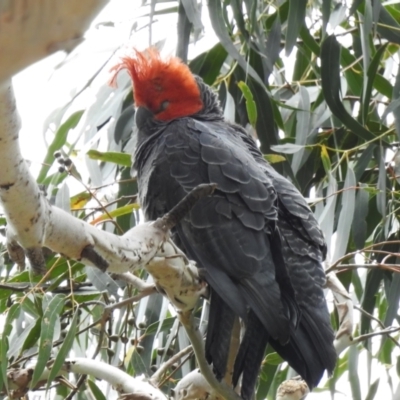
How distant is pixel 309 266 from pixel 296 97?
708mm

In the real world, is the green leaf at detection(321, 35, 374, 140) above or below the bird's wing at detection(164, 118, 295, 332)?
above

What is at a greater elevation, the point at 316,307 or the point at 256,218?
the point at 256,218

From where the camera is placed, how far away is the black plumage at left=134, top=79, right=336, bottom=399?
157 centimetres

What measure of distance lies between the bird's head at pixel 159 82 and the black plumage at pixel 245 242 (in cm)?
16

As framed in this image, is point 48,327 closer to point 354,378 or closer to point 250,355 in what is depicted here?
point 250,355

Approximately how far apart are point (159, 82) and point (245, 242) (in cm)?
72

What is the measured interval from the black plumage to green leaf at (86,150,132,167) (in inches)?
1.1

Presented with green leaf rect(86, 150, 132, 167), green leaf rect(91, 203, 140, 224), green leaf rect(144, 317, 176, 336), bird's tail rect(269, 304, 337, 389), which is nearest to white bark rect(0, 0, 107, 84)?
green leaf rect(91, 203, 140, 224)

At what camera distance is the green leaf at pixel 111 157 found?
177 cm

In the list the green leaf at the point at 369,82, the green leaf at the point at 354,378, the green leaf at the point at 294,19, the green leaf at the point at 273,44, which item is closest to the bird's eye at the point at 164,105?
the green leaf at the point at 273,44

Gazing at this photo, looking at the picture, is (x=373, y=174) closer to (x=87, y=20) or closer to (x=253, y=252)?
(x=253, y=252)

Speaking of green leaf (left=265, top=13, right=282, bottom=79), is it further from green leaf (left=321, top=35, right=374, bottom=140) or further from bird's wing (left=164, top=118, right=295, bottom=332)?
bird's wing (left=164, top=118, right=295, bottom=332)

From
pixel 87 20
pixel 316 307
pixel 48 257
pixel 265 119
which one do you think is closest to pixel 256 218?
pixel 316 307

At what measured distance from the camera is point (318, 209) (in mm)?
2123
